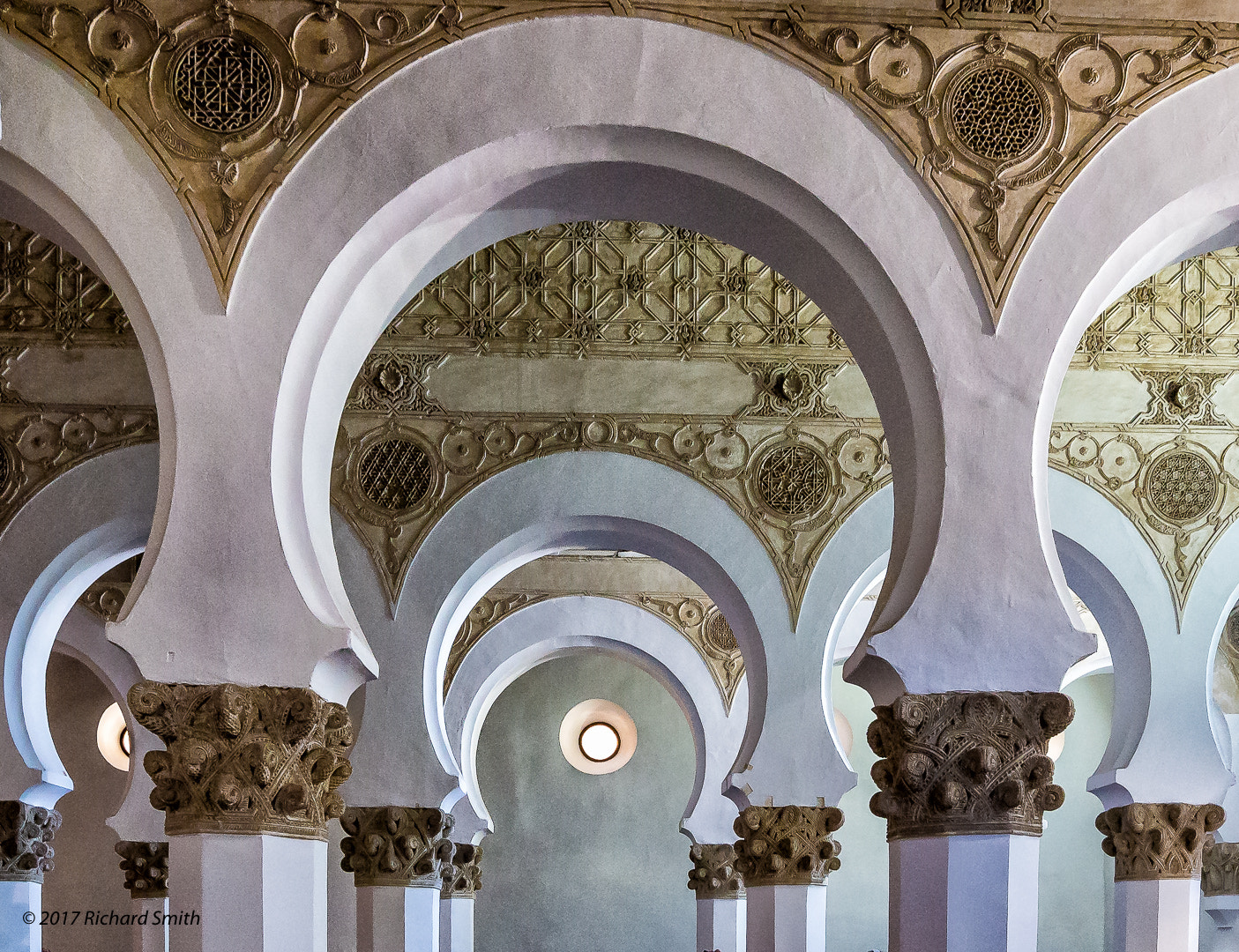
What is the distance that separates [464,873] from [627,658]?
262 cm

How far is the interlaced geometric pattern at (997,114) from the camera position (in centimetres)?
486

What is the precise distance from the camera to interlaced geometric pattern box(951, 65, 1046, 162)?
15.9 feet

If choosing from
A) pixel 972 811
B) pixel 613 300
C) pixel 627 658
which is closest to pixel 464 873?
pixel 627 658

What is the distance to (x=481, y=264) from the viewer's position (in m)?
8.04

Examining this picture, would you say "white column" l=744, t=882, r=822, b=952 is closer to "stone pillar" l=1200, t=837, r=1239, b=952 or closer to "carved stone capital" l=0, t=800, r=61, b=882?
"stone pillar" l=1200, t=837, r=1239, b=952

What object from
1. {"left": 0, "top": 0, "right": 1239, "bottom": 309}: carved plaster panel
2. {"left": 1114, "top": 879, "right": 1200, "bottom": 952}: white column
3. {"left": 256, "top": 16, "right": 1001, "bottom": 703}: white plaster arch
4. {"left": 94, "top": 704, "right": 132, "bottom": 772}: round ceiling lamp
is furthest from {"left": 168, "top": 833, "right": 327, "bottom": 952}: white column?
{"left": 94, "top": 704, "right": 132, "bottom": 772}: round ceiling lamp

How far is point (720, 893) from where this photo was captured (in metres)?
Answer: 12.0

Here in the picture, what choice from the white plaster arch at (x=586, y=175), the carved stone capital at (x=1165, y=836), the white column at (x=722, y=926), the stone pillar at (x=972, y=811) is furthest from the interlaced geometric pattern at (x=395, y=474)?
the white column at (x=722, y=926)

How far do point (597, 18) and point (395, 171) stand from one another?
82cm

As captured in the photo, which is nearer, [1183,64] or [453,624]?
[1183,64]

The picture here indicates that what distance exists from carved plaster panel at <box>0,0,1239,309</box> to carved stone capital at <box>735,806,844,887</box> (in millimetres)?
4105

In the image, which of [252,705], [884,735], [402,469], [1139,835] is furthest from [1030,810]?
[402,469]

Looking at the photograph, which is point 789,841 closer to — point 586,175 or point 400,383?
point 400,383

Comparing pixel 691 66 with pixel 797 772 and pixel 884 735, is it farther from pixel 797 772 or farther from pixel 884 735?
pixel 797 772
